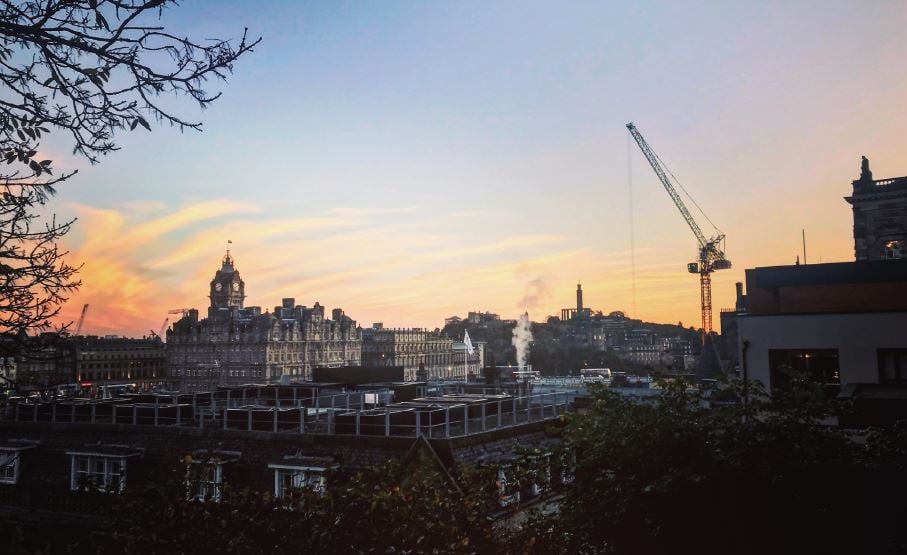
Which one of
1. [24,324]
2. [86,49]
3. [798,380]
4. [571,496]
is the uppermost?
[86,49]

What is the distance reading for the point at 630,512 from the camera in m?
13.0

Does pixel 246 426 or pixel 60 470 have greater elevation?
pixel 246 426

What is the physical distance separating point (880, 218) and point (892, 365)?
43.5 meters

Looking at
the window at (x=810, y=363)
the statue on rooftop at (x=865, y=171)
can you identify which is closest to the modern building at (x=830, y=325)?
the window at (x=810, y=363)

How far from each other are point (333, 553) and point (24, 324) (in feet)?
16.1

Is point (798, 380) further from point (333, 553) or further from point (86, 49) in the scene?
point (86, 49)

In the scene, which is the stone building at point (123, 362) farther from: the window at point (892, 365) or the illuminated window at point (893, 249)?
the window at point (892, 365)

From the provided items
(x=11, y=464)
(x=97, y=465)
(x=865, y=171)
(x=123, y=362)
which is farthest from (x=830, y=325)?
(x=123, y=362)

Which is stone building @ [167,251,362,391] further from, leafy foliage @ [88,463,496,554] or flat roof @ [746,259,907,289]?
leafy foliage @ [88,463,496,554]

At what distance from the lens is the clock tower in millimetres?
188625

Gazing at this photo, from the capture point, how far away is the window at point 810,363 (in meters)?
28.3

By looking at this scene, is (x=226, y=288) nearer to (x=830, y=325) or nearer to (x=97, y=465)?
(x=97, y=465)

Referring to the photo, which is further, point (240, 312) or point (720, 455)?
point (240, 312)

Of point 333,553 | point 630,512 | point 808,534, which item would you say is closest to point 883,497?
point 808,534
